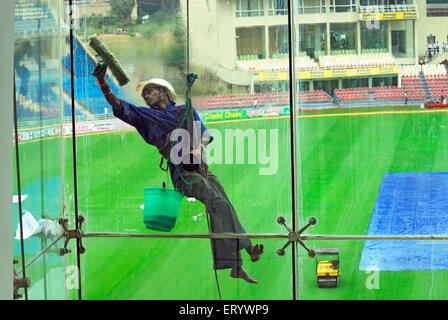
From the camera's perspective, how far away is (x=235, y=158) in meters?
3.91

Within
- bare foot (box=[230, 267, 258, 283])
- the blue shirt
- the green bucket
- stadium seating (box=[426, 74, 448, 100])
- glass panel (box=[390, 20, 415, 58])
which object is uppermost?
glass panel (box=[390, 20, 415, 58])

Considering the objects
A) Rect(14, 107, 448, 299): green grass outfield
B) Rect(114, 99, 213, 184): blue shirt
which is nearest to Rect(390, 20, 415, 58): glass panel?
Rect(14, 107, 448, 299): green grass outfield

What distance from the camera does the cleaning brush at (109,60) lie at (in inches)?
157

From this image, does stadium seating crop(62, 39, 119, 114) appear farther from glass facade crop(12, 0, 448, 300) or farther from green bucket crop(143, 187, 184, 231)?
green bucket crop(143, 187, 184, 231)

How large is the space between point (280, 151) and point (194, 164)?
50cm

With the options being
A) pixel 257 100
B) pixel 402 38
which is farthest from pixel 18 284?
pixel 402 38

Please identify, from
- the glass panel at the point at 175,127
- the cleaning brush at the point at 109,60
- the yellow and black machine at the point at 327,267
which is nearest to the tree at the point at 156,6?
the glass panel at the point at 175,127

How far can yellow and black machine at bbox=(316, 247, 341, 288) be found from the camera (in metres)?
3.83

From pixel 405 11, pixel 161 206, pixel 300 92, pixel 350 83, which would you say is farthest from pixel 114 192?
pixel 405 11

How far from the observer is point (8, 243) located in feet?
7.60

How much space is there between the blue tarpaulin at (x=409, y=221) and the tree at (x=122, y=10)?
67.0 inches

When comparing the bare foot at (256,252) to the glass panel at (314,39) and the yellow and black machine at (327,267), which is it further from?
the glass panel at (314,39)

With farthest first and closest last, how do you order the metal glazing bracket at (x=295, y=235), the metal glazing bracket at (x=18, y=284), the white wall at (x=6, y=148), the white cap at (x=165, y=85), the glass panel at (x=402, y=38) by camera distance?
the white cap at (x=165, y=85), the metal glazing bracket at (x=295, y=235), the glass panel at (x=402, y=38), the metal glazing bracket at (x=18, y=284), the white wall at (x=6, y=148)

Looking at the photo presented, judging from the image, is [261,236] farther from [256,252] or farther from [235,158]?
[235,158]
